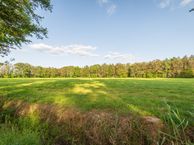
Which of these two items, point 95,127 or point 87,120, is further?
point 87,120

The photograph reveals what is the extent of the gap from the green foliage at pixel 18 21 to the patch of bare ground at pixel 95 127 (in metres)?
4.75

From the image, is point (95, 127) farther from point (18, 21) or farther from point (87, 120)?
point (18, 21)

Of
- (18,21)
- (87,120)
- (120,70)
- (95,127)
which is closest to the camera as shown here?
(95,127)

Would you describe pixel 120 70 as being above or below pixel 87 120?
above

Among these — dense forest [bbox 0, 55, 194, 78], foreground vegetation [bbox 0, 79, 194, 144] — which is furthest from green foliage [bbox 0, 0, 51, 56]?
dense forest [bbox 0, 55, 194, 78]

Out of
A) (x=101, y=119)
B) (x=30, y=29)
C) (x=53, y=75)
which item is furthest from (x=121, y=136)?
(x=53, y=75)

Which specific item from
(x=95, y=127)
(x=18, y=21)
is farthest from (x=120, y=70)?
(x=95, y=127)

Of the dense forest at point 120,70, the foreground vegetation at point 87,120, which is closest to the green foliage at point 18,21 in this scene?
the foreground vegetation at point 87,120

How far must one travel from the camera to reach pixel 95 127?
24.6ft

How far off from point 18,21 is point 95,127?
8.27 m

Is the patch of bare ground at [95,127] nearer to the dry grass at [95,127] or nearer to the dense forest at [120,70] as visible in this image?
the dry grass at [95,127]

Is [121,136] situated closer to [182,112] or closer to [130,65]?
[182,112]

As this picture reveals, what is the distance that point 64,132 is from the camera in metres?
8.03

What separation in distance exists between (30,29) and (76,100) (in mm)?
5260
